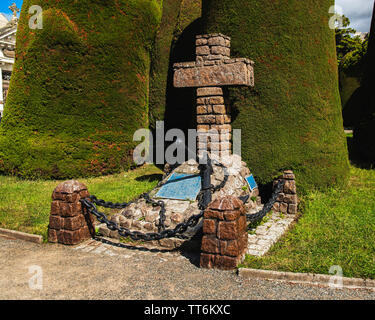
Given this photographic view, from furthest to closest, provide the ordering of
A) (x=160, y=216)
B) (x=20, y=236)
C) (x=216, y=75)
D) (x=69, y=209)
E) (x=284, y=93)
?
(x=284, y=93), (x=216, y=75), (x=20, y=236), (x=160, y=216), (x=69, y=209)

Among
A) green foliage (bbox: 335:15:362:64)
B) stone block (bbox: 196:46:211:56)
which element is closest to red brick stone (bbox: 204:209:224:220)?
stone block (bbox: 196:46:211:56)

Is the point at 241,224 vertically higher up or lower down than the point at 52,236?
higher up

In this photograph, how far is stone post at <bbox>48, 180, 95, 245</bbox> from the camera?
16.0ft

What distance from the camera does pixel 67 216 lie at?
491 cm

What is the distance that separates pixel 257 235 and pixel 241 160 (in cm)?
209

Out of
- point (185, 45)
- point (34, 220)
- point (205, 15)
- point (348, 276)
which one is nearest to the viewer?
point (348, 276)

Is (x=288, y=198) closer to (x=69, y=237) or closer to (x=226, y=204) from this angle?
(x=226, y=204)

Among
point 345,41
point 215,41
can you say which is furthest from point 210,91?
point 345,41

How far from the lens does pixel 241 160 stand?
22.7ft

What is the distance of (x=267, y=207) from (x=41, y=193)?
4.92m

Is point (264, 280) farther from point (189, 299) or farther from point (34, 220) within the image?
point (34, 220)

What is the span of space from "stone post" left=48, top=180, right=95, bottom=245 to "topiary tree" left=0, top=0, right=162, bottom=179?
14.4 feet

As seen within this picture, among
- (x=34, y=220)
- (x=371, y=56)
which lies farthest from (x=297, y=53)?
(x=34, y=220)
